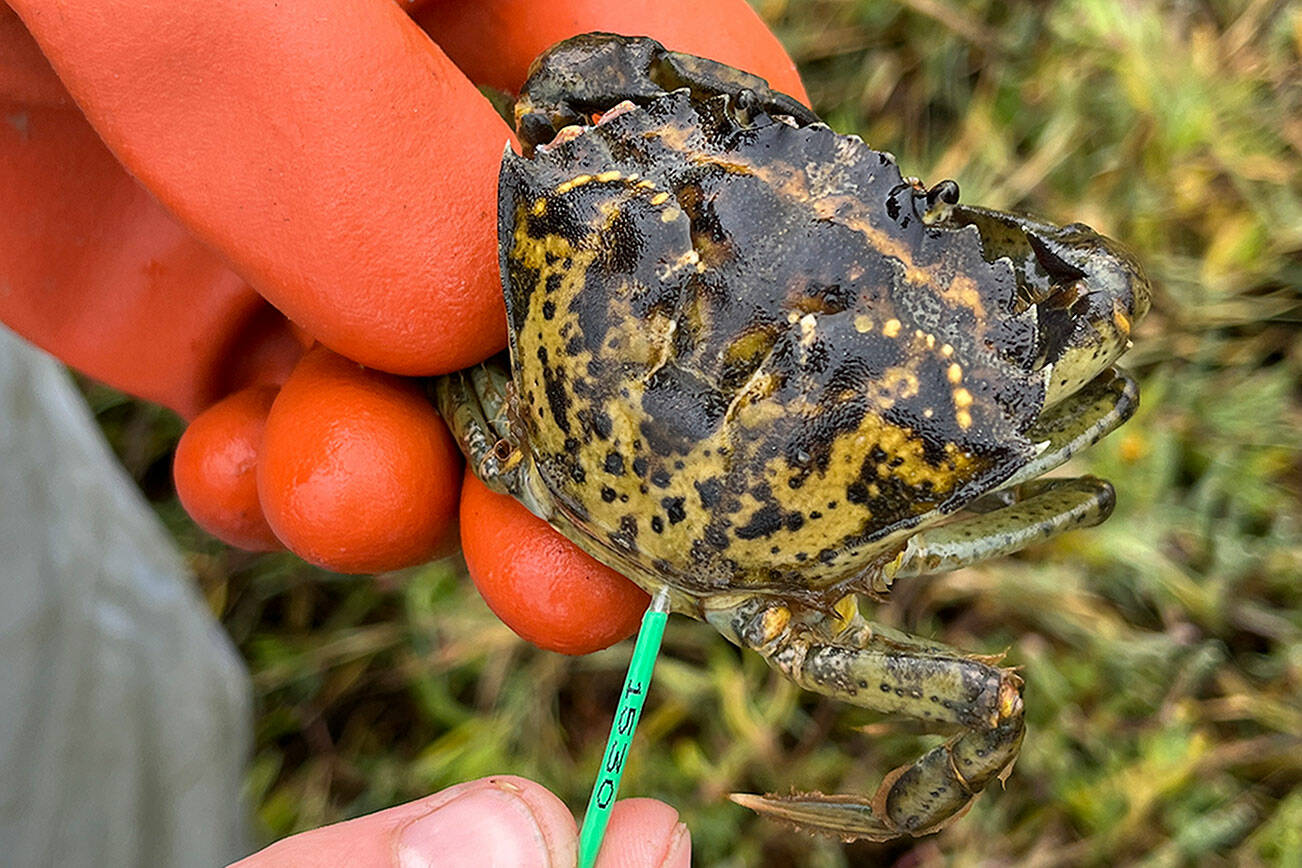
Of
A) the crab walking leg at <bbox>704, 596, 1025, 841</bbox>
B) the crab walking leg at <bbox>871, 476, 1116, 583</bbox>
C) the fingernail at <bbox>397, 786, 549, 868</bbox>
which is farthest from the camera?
the crab walking leg at <bbox>871, 476, 1116, 583</bbox>

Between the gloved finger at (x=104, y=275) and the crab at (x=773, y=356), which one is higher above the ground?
the crab at (x=773, y=356)

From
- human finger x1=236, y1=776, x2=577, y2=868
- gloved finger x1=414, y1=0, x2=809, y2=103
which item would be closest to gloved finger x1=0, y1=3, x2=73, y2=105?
gloved finger x1=414, y1=0, x2=809, y2=103

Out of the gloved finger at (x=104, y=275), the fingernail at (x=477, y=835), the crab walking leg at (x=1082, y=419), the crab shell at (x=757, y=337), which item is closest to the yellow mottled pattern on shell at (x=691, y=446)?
the crab shell at (x=757, y=337)

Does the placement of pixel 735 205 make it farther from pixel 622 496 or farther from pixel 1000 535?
pixel 1000 535

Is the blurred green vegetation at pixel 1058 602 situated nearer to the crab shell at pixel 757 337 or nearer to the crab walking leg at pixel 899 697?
the crab walking leg at pixel 899 697

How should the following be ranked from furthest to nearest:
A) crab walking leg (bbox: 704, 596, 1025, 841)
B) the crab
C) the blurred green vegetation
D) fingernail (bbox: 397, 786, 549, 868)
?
1. the blurred green vegetation
2. crab walking leg (bbox: 704, 596, 1025, 841)
3. the crab
4. fingernail (bbox: 397, 786, 549, 868)

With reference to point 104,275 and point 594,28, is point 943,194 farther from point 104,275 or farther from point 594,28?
point 104,275

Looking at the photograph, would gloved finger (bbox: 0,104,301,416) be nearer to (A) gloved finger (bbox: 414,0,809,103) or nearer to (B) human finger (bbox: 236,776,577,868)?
(A) gloved finger (bbox: 414,0,809,103)
